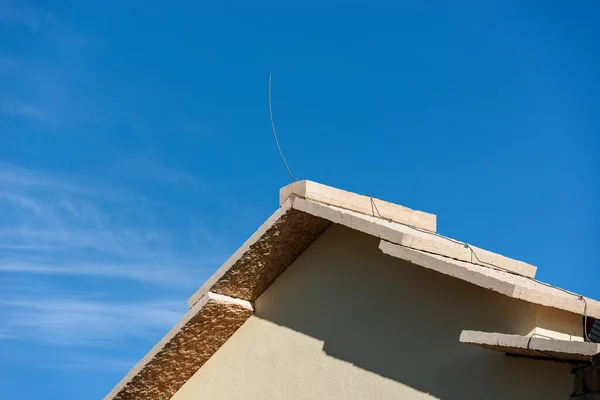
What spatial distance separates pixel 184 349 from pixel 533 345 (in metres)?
3.50

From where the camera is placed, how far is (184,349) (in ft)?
23.2

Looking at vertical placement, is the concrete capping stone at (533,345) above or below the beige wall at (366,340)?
below

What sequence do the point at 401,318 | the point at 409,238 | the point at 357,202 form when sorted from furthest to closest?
the point at 357,202 < the point at 401,318 < the point at 409,238

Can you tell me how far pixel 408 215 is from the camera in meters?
7.60

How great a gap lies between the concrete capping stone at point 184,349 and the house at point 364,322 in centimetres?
1

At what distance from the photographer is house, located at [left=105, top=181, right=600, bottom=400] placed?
5117 mm

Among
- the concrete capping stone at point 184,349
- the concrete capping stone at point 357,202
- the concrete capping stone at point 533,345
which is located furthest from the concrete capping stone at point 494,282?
the concrete capping stone at point 184,349

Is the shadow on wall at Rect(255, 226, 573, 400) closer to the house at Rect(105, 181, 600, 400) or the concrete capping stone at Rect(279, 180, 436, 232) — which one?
the house at Rect(105, 181, 600, 400)

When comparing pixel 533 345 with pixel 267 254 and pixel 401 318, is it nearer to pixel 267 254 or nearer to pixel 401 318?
pixel 401 318

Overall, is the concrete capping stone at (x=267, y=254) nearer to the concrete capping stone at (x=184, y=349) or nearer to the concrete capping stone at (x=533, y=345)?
the concrete capping stone at (x=184, y=349)

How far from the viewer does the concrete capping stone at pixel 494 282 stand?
197 inches

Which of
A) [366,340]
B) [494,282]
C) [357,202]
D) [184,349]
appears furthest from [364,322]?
[184,349]

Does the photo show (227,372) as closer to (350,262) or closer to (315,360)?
(315,360)

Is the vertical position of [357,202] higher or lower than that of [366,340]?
higher
